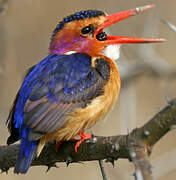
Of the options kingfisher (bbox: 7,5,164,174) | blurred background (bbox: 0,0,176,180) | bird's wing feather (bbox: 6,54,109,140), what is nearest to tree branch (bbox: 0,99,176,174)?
kingfisher (bbox: 7,5,164,174)

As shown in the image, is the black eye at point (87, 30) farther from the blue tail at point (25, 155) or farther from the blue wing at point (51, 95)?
the blue tail at point (25, 155)

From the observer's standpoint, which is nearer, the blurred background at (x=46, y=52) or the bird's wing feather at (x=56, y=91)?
the bird's wing feather at (x=56, y=91)

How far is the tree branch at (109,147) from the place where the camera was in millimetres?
2254

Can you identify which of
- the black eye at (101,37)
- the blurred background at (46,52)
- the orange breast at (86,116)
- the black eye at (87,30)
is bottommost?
the blurred background at (46,52)

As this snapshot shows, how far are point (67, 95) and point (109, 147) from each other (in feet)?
2.30

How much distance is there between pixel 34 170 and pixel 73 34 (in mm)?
2904

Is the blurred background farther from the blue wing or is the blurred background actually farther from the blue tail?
the blue tail

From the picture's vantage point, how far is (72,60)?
343 centimetres

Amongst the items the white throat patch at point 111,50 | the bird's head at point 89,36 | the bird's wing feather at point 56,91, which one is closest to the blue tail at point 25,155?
the bird's wing feather at point 56,91

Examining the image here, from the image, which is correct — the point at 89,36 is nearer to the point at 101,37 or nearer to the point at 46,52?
the point at 101,37

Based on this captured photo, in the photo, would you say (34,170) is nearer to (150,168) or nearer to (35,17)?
(35,17)

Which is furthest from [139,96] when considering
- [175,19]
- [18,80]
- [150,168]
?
[150,168]

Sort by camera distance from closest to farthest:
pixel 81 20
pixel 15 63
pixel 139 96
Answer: pixel 81 20 < pixel 15 63 < pixel 139 96

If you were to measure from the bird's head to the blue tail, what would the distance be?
980 millimetres
